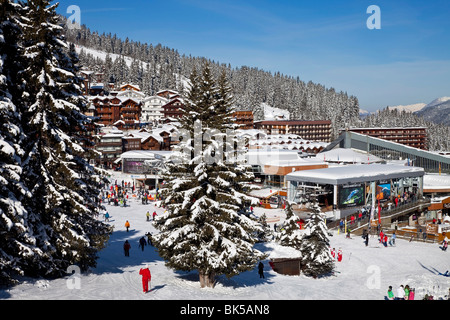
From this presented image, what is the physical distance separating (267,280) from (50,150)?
12.9 m

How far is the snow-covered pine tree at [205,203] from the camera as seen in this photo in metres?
17.3

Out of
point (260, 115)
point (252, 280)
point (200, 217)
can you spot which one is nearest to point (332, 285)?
point (252, 280)

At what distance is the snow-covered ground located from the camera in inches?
649

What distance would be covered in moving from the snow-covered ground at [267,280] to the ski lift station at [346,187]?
23.8 ft

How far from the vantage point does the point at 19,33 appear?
51.5ft

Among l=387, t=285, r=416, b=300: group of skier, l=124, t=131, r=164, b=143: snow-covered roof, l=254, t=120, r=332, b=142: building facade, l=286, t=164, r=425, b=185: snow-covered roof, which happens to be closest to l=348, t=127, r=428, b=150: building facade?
l=254, t=120, r=332, b=142: building facade

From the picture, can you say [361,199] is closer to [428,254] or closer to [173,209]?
[428,254]

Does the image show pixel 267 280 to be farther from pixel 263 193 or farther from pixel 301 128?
pixel 301 128

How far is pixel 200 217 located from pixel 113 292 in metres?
4.59

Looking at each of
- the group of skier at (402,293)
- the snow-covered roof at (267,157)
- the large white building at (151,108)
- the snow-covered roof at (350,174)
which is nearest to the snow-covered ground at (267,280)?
the group of skier at (402,293)

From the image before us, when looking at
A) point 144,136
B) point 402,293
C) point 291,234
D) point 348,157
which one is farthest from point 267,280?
point 144,136

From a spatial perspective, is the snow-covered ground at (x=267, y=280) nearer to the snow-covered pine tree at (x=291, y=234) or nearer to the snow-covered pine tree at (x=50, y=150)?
the snow-covered pine tree at (x=50, y=150)

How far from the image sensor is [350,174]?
146 feet

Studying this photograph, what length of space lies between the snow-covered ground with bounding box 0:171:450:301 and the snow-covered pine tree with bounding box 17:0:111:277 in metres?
1.59
